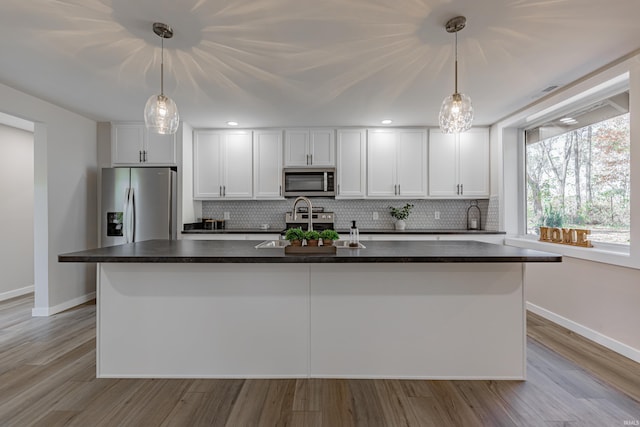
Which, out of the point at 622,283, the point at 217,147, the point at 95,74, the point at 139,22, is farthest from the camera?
the point at 217,147

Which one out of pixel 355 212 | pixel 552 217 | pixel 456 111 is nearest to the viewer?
pixel 456 111

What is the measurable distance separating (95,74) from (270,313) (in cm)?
260

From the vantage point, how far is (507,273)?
2.13 m

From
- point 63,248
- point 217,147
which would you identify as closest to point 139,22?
point 217,147

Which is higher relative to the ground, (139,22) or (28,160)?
(139,22)

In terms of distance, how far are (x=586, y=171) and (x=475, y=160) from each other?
4.69ft

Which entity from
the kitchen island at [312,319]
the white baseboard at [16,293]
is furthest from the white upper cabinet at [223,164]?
the white baseboard at [16,293]

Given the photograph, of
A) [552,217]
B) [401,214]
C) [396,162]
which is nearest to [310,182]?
[396,162]

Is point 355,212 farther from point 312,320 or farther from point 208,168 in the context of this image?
point 312,320

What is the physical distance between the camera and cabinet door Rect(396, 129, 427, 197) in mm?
4480

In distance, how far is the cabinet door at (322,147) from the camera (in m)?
4.49

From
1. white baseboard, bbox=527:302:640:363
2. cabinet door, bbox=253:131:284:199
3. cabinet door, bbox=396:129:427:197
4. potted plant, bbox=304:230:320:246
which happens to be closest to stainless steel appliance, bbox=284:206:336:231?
cabinet door, bbox=253:131:284:199

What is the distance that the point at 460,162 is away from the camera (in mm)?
4453

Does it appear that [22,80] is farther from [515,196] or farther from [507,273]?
[515,196]
